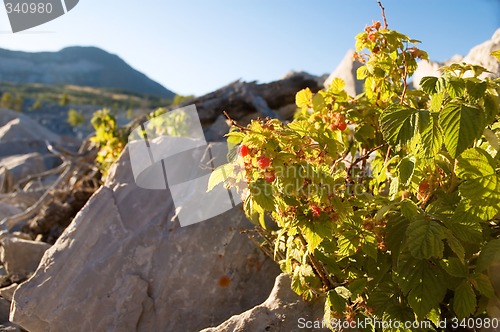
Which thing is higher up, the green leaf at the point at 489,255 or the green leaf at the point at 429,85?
the green leaf at the point at 429,85

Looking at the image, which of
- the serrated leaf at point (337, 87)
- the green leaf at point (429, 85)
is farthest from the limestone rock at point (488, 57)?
the green leaf at point (429, 85)

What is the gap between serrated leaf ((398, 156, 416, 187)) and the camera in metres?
2.12

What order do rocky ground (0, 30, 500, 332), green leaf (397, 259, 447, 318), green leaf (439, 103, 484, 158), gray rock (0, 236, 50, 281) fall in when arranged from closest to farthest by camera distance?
green leaf (439, 103, 484, 158), green leaf (397, 259, 447, 318), rocky ground (0, 30, 500, 332), gray rock (0, 236, 50, 281)

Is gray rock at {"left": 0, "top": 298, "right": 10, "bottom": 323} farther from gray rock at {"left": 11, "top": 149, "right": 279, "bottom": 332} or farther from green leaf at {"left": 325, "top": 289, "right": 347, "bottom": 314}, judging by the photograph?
green leaf at {"left": 325, "top": 289, "right": 347, "bottom": 314}

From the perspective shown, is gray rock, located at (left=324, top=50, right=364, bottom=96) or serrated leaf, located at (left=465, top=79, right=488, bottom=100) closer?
serrated leaf, located at (left=465, top=79, right=488, bottom=100)

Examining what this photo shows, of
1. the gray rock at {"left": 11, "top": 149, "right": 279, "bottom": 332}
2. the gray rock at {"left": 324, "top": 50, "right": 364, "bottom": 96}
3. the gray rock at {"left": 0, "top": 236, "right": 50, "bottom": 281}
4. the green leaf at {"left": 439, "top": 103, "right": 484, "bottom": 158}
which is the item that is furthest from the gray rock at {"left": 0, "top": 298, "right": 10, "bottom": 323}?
the gray rock at {"left": 324, "top": 50, "right": 364, "bottom": 96}

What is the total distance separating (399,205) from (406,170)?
0.25 meters

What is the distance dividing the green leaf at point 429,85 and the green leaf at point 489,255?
29.0 inches

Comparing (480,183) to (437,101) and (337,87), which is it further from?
(337,87)

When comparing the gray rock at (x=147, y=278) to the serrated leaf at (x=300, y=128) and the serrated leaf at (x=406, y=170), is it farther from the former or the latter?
the serrated leaf at (x=406, y=170)

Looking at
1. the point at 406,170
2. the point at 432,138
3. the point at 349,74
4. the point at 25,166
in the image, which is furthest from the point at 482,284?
the point at 25,166

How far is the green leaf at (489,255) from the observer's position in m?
2.12

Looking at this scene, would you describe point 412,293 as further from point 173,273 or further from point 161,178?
point 161,178

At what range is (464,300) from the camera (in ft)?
7.02
